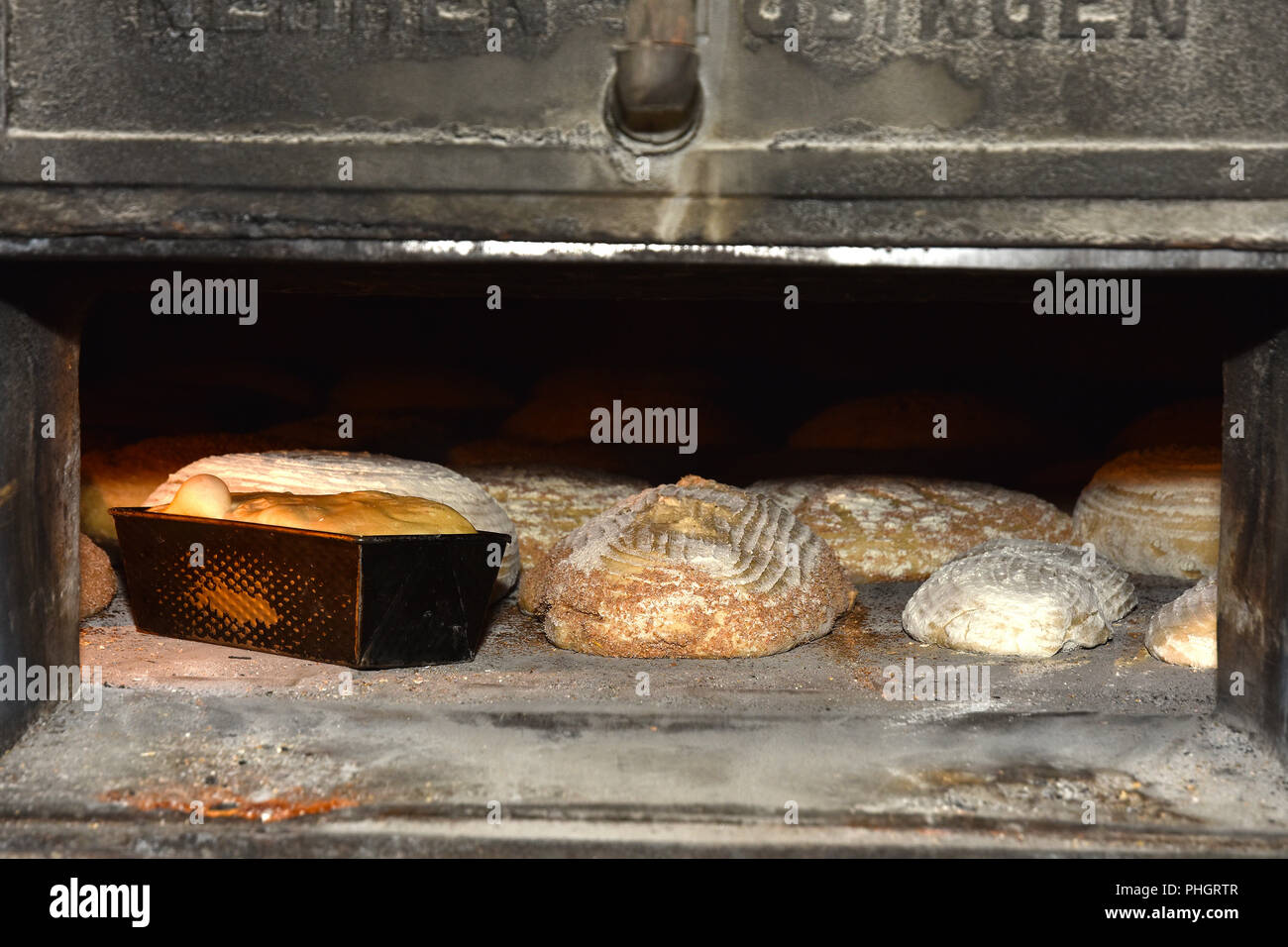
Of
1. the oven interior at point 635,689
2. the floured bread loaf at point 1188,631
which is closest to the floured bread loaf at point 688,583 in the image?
the oven interior at point 635,689

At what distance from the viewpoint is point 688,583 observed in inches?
81.6

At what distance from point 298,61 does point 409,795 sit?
87 cm

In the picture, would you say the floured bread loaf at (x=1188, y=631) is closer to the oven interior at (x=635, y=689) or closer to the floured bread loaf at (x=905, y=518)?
the oven interior at (x=635, y=689)

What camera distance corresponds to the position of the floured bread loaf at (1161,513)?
101 inches

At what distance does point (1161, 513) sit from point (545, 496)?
1.31 metres

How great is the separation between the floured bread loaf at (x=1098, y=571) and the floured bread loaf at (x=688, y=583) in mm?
379

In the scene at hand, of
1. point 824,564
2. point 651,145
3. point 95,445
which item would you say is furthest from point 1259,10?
point 95,445

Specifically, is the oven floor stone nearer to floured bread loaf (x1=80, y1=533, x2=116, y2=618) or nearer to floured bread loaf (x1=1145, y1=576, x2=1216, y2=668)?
floured bread loaf (x1=1145, y1=576, x2=1216, y2=668)

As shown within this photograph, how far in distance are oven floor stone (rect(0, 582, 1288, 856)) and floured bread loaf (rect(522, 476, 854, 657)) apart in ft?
0.22

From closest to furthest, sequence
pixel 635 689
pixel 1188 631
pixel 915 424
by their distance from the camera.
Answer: pixel 635 689 → pixel 1188 631 → pixel 915 424

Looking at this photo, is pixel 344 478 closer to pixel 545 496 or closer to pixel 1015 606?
pixel 545 496

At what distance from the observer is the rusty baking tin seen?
1.95 m

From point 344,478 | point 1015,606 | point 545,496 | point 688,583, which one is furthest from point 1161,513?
point 344,478
